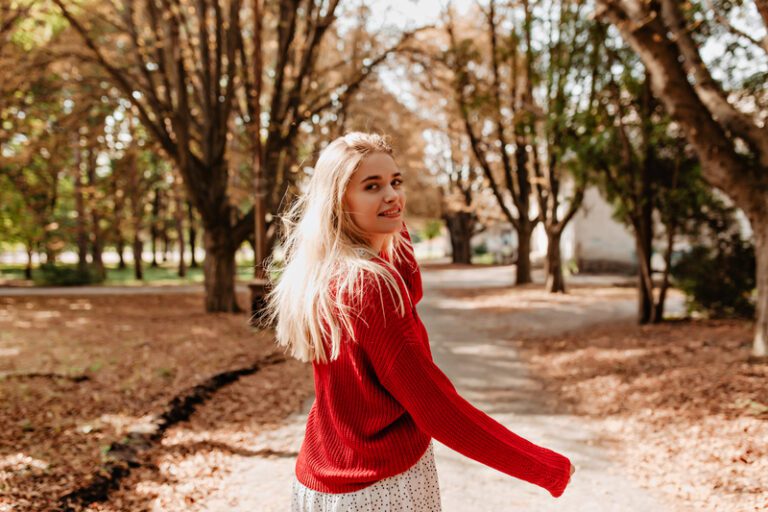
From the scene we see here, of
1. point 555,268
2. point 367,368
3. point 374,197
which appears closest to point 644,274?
point 555,268

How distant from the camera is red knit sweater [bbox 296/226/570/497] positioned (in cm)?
143

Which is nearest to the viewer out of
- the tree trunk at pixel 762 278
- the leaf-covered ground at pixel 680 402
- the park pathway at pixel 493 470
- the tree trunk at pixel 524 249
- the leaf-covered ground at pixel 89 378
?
the park pathway at pixel 493 470

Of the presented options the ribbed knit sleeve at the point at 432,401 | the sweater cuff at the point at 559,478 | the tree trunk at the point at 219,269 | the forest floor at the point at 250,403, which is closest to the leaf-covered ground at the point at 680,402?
the forest floor at the point at 250,403

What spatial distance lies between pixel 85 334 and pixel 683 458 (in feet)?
32.0

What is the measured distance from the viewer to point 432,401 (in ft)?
4.66

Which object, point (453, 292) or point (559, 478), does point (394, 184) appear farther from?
point (453, 292)

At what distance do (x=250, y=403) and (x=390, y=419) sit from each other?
5.18 m

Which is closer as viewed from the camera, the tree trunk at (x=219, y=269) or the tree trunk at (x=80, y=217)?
the tree trunk at (x=219, y=269)

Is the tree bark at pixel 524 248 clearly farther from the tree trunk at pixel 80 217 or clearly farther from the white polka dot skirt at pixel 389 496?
the white polka dot skirt at pixel 389 496

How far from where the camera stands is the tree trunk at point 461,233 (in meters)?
35.0

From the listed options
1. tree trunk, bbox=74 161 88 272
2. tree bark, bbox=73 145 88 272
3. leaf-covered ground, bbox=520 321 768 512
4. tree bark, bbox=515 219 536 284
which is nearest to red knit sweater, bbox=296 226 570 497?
leaf-covered ground, bbox=520 321 768 512

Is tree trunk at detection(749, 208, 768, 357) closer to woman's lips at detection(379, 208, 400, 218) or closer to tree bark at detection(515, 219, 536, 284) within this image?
woman's lips at detection(379, 208, 400, 218)

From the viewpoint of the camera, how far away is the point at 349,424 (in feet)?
5.25

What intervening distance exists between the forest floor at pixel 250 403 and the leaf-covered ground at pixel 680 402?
0.06ft
